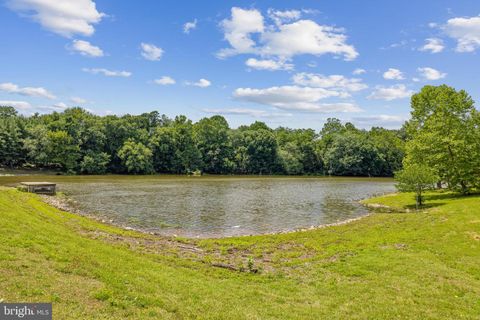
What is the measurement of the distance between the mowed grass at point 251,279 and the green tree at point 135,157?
79.4m

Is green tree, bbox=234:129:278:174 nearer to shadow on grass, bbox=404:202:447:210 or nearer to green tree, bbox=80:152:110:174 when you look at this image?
green tree, bbox=80:152:110:174

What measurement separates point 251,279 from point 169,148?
10388 centimetres

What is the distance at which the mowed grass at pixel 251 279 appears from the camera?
10.3 metres

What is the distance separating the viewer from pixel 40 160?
90.3m

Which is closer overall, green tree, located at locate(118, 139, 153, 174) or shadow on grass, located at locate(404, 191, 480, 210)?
shadow on grass, located at locate(404, 191, 480, 210)

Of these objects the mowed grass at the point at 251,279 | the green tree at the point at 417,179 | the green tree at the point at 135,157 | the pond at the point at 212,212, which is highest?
the green tree at the point at 135,157

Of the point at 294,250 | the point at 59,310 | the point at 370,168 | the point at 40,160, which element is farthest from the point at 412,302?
the point at 370,168

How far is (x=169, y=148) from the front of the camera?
116250 millimetres

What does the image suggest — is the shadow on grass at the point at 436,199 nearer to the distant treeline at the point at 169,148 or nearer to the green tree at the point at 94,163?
the distant treeline at the point at 169,148

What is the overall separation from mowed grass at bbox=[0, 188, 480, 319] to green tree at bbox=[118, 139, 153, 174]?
79.4 metres

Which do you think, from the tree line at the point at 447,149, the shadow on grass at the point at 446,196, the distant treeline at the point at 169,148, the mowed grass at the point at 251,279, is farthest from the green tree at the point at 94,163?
the shadow on grass at the point at 446,196

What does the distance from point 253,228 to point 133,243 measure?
12.8 m

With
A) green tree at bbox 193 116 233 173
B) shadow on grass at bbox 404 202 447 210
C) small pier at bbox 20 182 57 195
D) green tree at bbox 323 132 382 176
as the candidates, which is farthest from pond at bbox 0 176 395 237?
green tree at bbox 323 132 382 176

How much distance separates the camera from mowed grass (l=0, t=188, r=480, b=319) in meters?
10.3
